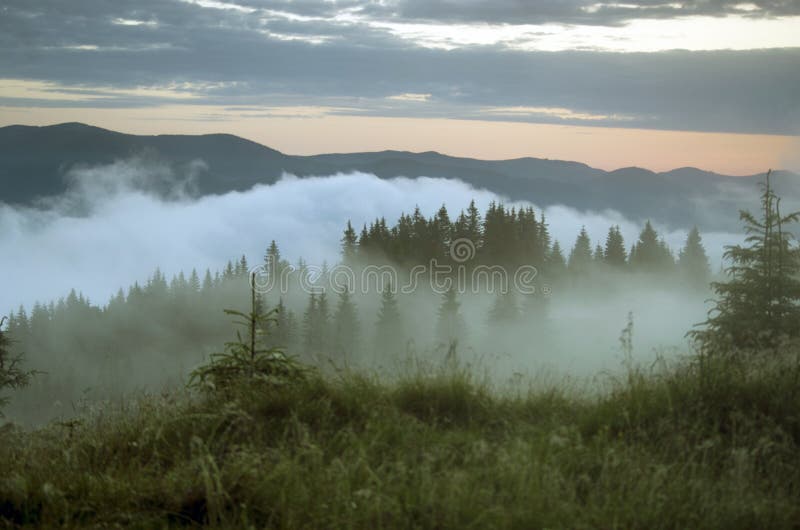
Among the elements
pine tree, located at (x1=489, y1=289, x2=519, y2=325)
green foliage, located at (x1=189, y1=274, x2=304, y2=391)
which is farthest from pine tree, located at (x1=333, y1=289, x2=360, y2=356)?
green foliage, located at (x1=189, y1=274, x2=304, y2=391)

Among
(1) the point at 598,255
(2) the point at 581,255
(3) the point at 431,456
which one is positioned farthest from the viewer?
(1) the point at 598,255

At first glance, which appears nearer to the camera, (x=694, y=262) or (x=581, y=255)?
(x=694, y=262)

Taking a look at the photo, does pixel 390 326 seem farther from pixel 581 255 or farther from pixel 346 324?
pixel 581 255

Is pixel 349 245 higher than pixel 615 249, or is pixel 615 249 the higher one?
pixel 615 249

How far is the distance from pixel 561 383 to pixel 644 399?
1057mm

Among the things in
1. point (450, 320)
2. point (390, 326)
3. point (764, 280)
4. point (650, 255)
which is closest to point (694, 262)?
point (650, 255)

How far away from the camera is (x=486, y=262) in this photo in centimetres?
11462

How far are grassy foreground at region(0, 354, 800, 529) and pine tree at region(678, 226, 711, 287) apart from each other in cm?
10971

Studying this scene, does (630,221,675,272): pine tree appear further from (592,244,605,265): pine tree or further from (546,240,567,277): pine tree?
(546,240,567,277): pine tree

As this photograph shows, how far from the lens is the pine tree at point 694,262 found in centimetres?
10794

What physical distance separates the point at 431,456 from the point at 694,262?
379 ft

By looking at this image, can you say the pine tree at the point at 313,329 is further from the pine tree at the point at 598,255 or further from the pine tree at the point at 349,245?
the pine tree at the point at 598,255

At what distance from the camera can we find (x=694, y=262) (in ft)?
360

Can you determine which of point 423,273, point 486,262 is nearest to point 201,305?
point 423,273
